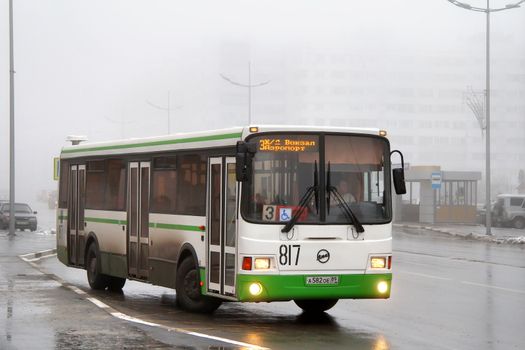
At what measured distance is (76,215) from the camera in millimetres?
19609

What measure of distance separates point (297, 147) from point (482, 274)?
1020cm

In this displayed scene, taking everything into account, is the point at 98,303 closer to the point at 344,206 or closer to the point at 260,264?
the point at 260,264

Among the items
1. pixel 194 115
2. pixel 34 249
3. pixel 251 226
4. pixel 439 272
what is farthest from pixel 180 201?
pixel 194 115

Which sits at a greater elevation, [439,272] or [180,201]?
[180,201]

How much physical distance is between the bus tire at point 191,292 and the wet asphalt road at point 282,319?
6.4 inches

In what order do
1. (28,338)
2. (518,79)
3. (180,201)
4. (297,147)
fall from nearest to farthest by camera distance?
(28,338) → (297,147) → (180,201) → (518,79)

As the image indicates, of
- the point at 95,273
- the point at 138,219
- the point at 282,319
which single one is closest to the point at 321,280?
the point at 282,319

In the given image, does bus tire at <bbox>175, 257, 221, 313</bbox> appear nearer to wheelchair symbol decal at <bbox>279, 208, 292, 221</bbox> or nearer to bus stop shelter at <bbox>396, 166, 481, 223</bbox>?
wheelchair symbol decal at <bbox>279, 208, 292, 221</bbox>

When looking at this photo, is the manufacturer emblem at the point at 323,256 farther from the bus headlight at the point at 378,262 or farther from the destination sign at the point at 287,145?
the destination sign at the point at 287,145

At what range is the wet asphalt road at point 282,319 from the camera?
11312mm

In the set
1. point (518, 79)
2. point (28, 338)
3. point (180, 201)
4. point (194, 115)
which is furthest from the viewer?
point (194, 115)

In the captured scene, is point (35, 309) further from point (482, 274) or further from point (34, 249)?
point (34, 249)

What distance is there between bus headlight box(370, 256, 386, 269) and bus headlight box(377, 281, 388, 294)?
20 cm

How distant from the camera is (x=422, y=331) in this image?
41.5ft
